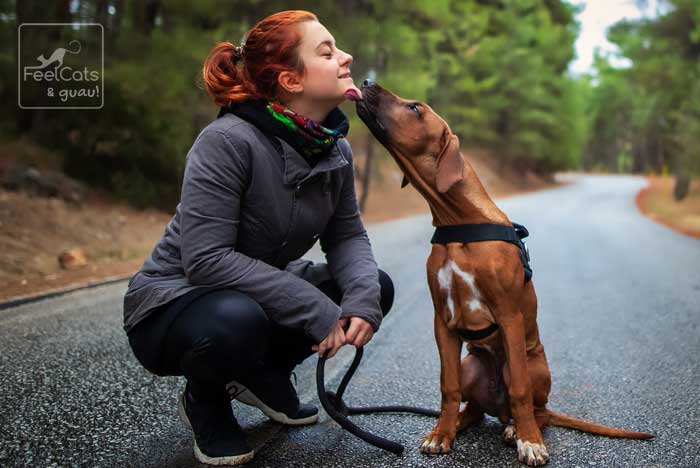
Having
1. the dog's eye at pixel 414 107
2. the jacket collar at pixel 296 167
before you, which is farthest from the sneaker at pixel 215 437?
the dog's eye at pixel 414 107

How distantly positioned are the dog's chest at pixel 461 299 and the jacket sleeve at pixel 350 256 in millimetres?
282

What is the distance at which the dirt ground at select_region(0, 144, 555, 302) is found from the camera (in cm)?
712

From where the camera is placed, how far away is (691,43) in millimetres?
23188

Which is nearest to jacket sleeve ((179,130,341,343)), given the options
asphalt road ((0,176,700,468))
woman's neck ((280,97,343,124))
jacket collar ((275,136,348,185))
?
jacket collar ((275,136,348,185))

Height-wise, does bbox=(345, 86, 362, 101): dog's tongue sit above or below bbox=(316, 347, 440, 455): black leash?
above

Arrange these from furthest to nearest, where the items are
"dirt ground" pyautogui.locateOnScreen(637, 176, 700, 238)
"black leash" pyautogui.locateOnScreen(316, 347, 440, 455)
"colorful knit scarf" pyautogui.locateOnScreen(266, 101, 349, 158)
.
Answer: "dirt ground" pyautogui.locateOnScreen(637, 176, 700, 238) < "colorful knit scarf" pyautogui.locateOnScreen(266, 101, 349, 158) < "black leash" pyautogui.locateOnScreen(316, 347, 440, 455)

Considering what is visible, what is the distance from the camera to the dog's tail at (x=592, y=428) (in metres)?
2.77

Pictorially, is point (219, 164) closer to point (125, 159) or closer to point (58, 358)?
point (58, 358)

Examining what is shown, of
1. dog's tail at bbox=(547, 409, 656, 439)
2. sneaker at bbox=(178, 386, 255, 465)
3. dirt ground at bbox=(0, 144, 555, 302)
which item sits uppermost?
dog's tail at bbox=(547, 409, 656, 439)

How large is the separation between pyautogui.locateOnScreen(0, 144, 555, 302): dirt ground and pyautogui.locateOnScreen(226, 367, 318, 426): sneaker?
3.85 metres

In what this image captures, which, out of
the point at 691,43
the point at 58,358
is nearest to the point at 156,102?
the point at 58,358

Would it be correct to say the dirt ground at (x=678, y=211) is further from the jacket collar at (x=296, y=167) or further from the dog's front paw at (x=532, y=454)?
the jacket collar at (x=296, y=167)

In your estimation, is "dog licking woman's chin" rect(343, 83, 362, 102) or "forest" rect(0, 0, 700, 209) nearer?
"dog licking woman's chin" rect(343, 83, 362, 102)

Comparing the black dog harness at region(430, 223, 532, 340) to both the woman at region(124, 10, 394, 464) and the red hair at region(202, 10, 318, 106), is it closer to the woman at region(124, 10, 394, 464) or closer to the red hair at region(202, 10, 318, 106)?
the woman at region(124, 10, 394, 464)
